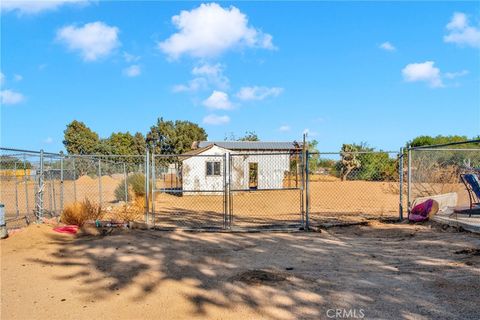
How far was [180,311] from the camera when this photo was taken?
4.78 metres

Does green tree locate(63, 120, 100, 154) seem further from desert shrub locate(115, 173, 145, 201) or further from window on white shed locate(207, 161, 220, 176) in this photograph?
desert shrub locate(115, 173, 145, 201)

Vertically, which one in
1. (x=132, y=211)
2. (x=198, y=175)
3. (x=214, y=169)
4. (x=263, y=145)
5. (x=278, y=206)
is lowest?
(x=278, y=206)

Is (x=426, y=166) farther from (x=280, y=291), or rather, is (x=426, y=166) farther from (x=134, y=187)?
(x=280, y=291)

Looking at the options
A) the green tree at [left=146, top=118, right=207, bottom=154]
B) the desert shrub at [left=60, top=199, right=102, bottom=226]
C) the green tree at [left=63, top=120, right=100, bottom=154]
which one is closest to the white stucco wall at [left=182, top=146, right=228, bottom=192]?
the desert shrub at [left=60, top=199, right=102, bottom=226]

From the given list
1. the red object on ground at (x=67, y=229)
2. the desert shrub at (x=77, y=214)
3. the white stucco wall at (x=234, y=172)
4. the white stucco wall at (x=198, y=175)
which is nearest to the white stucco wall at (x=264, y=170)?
the white stucco wall at (x=234, y=172)

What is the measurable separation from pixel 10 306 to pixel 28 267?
6.33ft

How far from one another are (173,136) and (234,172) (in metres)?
33.3

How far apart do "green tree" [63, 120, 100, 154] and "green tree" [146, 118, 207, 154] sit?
27.8 ft

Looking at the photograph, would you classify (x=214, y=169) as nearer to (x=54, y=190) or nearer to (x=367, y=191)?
(x=367, y=191)

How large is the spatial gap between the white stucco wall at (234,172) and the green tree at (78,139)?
118 feet

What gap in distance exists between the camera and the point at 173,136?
189 ft

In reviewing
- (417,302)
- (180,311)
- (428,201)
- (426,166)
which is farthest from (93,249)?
(426,166)

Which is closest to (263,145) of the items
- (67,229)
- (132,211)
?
(132,211)

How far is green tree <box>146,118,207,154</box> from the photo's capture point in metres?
57.4
